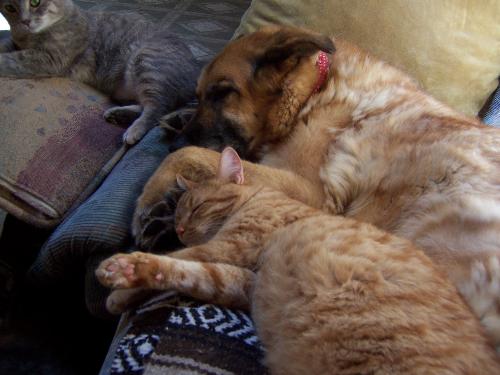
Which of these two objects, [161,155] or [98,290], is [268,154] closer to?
[161,155]

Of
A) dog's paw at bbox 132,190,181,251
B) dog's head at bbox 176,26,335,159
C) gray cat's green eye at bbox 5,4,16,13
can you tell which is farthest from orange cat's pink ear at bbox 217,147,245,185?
gray cat's green eye at bbox 5,4,16,13

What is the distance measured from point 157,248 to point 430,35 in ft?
5.20

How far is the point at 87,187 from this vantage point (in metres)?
2.35

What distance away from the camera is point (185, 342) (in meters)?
A: 1.29

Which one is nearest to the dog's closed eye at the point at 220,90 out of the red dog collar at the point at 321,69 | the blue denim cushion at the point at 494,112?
the red dog collar at the point at 321,69

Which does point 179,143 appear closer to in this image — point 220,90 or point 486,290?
point 220,90

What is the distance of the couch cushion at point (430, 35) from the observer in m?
2.34

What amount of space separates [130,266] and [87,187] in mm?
1075

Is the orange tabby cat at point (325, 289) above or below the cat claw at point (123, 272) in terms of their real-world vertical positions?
above

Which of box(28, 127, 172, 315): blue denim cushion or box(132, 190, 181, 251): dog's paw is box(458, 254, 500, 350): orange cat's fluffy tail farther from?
box(28, 127, 172, 315): blue denim cushion

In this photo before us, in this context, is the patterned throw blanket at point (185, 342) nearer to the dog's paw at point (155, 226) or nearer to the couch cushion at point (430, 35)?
the dog's paw at point (155, 226)

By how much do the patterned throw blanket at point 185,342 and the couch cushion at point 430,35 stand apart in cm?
159

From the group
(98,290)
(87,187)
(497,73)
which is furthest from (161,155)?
(497,73)

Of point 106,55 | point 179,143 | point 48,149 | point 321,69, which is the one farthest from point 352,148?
point 106,55
